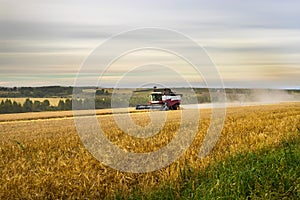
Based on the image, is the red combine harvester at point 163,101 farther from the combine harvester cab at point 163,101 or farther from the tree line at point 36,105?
the tree line at point 36,105

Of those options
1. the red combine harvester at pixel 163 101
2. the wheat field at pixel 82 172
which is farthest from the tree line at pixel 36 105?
the wheat field at pixel 82 172

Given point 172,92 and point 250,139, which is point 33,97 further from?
point 250,139

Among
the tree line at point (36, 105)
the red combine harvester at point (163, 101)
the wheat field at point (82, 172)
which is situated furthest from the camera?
the tree line at point (36, 105)

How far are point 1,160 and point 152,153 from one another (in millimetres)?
3236

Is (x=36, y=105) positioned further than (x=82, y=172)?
Yes

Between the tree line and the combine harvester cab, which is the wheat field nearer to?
the combine harvester cab

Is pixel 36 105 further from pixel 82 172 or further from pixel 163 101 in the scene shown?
pixel 82 172

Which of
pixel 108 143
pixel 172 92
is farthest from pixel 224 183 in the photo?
pixel 172 92

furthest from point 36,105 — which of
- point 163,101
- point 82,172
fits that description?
point 82,172

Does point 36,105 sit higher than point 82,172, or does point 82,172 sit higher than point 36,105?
point 36,105

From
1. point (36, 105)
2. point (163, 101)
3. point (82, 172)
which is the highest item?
point (163, 101)

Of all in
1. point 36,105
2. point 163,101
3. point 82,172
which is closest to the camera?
point 82,172

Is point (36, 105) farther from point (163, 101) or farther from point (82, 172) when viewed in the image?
point (82, 172)

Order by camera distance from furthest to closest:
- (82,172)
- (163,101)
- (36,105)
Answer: (36,105), (163,101), (82,172)
